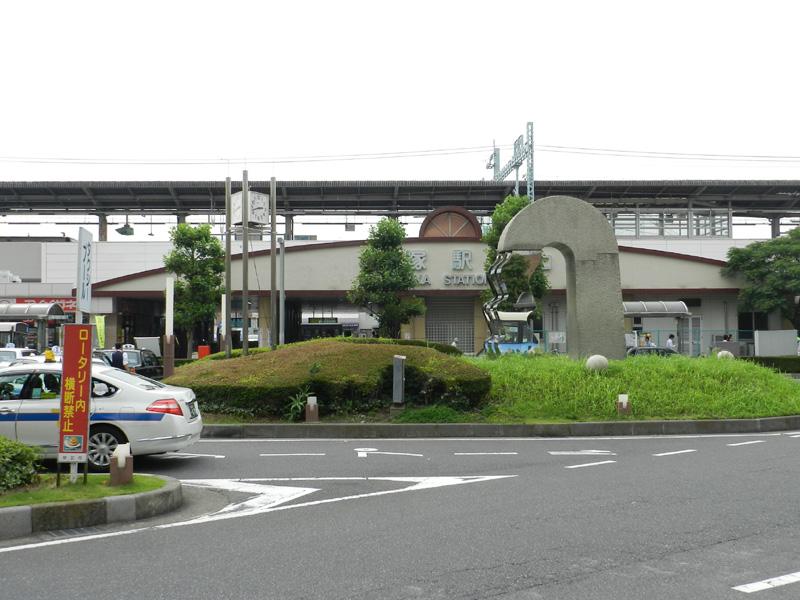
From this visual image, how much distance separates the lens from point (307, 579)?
520 centimetres

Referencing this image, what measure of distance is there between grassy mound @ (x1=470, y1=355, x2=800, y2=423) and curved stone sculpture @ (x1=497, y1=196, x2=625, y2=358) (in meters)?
1.16

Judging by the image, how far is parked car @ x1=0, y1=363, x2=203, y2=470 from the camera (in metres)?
9.90

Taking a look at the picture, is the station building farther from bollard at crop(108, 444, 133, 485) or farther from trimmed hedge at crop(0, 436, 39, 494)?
trimmed hedge at crop(0, 436, 39, 494)

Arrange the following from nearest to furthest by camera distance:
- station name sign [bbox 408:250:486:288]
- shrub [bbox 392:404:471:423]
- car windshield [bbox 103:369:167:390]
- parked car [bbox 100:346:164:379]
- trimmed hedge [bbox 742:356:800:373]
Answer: car windshield [bbox 103:369:167:390] → shrub [bbox 392:404:471:423] → parked car [bbox 100:346:164:379] → trimmed hedge [bbox 742:356:800:373] → station name sign [bbox 408:250:486:288]

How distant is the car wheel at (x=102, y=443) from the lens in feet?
32.6

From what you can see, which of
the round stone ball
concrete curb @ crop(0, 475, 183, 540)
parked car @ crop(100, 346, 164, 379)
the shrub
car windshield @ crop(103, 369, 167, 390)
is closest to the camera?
concrete curb @ crop(0, 475, 183, 540)

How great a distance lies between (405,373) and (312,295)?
25060mm

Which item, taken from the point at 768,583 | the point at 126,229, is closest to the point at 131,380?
the point at 768,583

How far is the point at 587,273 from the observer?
18.5 m

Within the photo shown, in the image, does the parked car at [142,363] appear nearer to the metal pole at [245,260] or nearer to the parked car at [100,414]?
the metal pole at [245,260]

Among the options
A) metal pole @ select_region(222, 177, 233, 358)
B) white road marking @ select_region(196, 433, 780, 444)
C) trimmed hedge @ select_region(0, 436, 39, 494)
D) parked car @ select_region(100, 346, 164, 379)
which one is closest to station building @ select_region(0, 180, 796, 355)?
parked car @ select_region(100, 346, 164, 379)

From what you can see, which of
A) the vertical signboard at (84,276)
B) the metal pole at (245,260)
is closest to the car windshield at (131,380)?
the vertical signboard at (84,276)

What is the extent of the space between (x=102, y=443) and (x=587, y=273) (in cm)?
1236

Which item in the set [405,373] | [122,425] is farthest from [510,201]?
[122,425]
